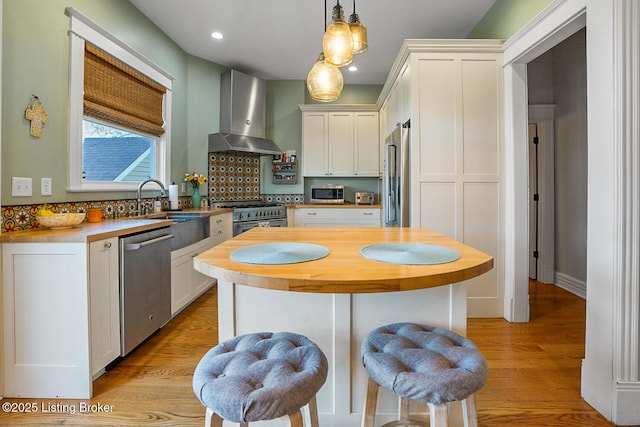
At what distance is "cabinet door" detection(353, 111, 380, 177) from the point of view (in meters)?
4.94

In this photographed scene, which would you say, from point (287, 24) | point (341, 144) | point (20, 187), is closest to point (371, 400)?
point (20, 187)

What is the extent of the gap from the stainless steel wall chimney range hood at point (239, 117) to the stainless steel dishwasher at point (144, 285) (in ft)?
6.72

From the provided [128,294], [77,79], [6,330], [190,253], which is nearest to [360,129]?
[190,253]

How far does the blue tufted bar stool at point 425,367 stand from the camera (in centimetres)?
88

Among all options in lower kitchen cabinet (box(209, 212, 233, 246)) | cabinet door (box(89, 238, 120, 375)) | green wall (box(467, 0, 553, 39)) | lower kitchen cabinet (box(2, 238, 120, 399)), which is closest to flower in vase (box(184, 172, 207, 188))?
lower kitchen cabinet (box(209, 212, 233, 246))

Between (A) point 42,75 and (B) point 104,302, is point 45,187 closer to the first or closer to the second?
(A) point 42,75

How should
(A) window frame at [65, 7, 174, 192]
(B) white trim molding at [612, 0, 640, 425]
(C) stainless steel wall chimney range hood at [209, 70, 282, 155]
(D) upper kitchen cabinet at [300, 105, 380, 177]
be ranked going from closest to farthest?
1. (B) white trim molding at [612, 0, 640, 425]
2. (A) window frame at [65, 7, 174, 192]
3. (C) stainless steel wall chimney range hood at [209, 70, 282, 155]
4. (D) upper kitchen cabinet at [300, 105, 380, 177]

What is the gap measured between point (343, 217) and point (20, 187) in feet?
11.3

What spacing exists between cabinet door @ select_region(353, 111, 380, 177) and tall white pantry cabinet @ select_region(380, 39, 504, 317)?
2.06 metres

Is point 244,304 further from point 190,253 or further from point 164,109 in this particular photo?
point 164,109

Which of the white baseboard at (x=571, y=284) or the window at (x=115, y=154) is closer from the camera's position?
the window at (x=115, y=154)

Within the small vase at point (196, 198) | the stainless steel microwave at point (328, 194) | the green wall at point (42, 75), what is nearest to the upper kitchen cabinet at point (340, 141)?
the stainless steel microwave at point (328, 194)

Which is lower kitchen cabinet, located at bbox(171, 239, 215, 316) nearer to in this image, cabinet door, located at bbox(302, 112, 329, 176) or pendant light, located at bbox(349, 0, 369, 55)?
pendant light, located at bbox(349, 0, 369, 55)

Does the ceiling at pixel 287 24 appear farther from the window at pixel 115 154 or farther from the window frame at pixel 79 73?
the window at pixel 115 154
